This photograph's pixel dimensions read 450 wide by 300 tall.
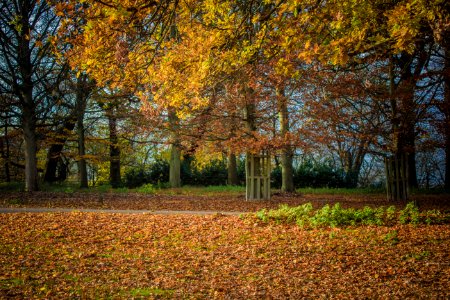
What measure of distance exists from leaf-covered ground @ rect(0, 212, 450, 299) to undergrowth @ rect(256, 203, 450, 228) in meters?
0.38

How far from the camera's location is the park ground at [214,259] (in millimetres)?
5133

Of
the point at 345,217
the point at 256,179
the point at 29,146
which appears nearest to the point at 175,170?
the point at 29,146

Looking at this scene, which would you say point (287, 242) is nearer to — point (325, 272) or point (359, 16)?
point (325, 272)

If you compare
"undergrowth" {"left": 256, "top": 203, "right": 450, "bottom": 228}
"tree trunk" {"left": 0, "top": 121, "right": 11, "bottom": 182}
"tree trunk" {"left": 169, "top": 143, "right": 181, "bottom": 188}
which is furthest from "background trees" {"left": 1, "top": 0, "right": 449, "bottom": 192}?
"undergrowth" {"left": 256, "top": 203, "right": 450, "bottom": 228}

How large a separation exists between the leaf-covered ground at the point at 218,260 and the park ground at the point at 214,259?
0.6 inches

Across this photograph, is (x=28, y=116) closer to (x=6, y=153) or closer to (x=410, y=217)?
(x=6, y=153)

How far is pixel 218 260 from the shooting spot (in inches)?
262

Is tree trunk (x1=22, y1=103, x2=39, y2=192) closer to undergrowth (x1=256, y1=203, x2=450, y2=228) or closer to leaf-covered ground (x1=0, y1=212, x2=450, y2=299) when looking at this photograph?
leaf-covered ground (x1=0, y1=212, x2=450, y2=299)

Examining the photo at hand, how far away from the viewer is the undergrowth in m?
9.43

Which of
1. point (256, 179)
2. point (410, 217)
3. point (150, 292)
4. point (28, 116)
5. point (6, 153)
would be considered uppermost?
point (28, 116)

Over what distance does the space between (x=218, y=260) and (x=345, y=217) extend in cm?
401

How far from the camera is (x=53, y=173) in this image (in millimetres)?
26969

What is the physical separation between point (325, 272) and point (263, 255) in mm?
1232

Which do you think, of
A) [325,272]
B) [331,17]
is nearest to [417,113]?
[331,17]
